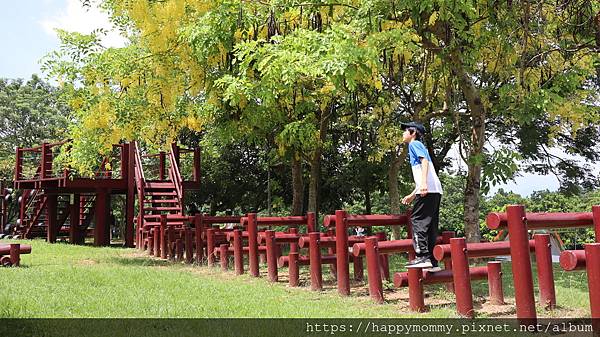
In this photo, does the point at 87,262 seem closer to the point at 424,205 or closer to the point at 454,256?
the point at 424,205

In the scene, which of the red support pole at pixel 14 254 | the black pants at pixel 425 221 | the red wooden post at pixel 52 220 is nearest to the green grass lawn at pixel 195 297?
the black pants at pixel 425 221

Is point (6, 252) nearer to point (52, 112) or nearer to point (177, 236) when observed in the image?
point (177, 236)

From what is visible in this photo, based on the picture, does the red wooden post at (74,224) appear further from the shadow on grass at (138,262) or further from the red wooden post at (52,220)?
the shadow on grass at (138,262)

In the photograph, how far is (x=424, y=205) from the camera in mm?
A: 6422

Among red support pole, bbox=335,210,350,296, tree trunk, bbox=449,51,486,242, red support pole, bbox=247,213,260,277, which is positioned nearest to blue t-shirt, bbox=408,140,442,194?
red support pole, bbox=335,210,350,296

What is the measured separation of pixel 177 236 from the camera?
549 inches

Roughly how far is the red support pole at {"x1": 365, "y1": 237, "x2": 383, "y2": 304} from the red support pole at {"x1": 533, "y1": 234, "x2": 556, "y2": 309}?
5.57ft

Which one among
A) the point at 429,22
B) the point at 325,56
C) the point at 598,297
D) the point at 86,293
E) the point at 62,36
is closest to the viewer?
the point at 598,297

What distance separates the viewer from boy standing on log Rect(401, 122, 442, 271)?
6.39 meters

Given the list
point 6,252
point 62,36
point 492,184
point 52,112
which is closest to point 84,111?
point 62,36

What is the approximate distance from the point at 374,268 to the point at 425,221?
0.92 m

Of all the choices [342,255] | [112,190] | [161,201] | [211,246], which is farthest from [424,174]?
[112,190]

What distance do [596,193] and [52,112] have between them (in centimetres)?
3638

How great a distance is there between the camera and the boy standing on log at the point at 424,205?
6391 millimetres
